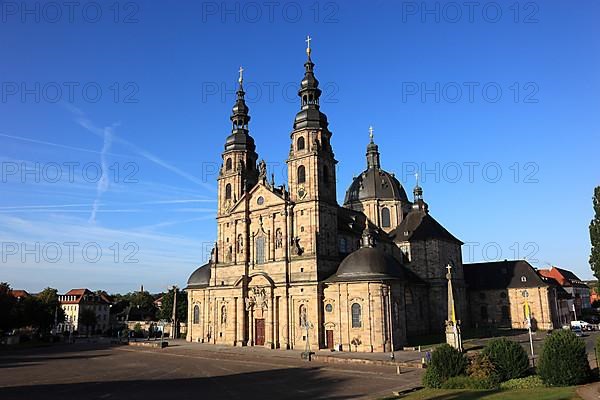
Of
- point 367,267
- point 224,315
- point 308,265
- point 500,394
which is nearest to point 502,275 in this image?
point 367,267

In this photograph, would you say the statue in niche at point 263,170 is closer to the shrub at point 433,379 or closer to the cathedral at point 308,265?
the cathedral at point 308,265

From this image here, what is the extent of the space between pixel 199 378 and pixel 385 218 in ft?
156

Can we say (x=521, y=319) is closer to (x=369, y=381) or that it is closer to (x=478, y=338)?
(x=478, y=338)

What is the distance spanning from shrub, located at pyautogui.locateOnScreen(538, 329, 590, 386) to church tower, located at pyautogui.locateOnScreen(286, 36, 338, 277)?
97.0ft

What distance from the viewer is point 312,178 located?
5372cm

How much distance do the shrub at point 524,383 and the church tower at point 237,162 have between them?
43.2 meters

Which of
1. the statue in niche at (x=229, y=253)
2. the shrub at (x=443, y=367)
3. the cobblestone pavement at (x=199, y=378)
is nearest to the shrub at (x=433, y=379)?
the shrub at (x=443, y=367)

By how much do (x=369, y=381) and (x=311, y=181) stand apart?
2745cm

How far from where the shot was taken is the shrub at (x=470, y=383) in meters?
24.0

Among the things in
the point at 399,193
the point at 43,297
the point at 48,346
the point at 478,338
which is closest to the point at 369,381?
the point at 478,338

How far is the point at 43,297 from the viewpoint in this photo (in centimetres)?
8612

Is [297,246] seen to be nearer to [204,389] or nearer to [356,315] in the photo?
[356,315]

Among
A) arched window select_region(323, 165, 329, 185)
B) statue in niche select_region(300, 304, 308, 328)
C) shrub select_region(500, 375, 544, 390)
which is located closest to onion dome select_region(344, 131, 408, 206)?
arched window select_region(323, 165, 329, 185)

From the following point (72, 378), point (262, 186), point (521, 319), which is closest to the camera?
point (72, 378)
